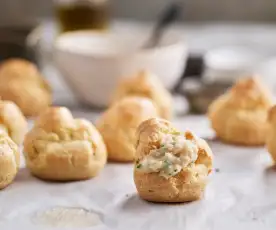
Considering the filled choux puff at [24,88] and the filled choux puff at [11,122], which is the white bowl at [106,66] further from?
the filled choux puff at [11,122]

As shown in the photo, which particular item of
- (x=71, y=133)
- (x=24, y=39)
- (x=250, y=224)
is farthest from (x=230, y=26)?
(x=250, y=224)

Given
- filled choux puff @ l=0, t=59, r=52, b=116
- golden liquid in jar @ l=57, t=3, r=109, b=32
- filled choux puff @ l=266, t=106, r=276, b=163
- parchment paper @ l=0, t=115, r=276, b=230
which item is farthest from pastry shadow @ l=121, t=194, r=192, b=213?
golden liquid in jar @ l=57, t=3, r=109, b=32

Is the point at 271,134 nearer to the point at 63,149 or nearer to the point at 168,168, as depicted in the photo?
the point at 168,168

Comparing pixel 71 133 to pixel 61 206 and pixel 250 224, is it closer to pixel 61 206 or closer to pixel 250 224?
pixel 61 206

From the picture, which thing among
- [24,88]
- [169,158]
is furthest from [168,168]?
[24,88]

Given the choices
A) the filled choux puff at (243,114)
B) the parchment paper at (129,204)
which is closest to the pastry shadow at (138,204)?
the parchment paper at (129,204)

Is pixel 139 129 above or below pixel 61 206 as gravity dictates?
above
